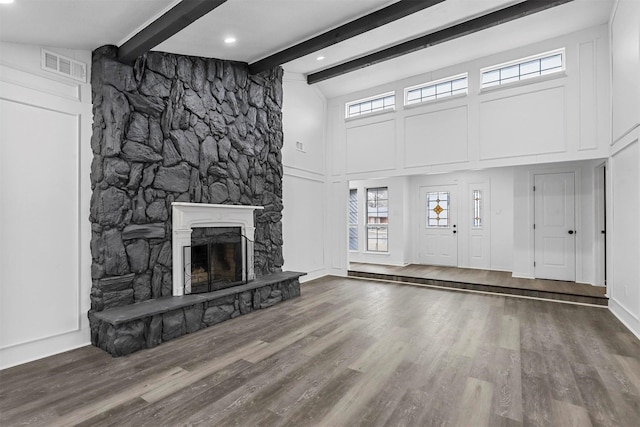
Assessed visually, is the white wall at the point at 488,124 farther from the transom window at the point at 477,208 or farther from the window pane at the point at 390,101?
the transom window at the point at 477,208

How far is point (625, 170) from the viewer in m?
3.91

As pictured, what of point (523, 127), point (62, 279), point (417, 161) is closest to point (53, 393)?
point (62, 279)

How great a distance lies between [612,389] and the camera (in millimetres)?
2461

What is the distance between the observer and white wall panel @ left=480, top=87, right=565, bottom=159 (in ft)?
16.6

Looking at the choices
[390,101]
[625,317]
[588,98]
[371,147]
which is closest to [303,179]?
[371,147]

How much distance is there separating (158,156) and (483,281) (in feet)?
18.5

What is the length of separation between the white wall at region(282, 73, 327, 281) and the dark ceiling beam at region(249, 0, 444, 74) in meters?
1.31

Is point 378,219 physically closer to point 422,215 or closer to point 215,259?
point 422,215

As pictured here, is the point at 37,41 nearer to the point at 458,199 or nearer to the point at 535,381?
the point at 535,381

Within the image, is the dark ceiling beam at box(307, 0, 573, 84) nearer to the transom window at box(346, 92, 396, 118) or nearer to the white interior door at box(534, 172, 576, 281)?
the transom window at box(346, 92, 396, 118)

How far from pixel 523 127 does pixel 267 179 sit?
4.23 m

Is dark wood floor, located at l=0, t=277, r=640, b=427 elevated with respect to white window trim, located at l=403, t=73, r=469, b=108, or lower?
lower

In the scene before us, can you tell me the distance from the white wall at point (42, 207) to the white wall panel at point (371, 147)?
481 cm

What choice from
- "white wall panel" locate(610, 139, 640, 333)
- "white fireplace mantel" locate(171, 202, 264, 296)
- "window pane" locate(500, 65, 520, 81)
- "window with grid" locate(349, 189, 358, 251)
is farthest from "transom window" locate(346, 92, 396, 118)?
"white wall panel" locate(610, 139, 640, 333)
